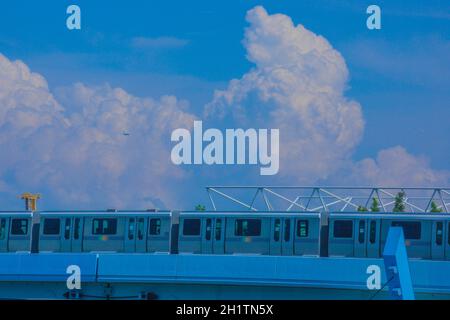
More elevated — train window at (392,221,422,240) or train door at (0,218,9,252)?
train window at (392,221,422,240)

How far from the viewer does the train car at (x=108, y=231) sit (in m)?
39.9

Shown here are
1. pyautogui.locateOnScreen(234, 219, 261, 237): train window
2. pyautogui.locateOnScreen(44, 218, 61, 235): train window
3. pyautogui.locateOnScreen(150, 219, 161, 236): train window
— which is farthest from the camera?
pyautogui.locateOnScreen(44, 218, 61, 235): train window

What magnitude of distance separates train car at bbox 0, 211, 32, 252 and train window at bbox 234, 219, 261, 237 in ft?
28.1

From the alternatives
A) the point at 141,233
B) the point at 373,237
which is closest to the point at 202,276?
the point at 141,233

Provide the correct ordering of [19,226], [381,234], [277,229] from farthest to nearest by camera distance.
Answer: [19,226]
[277,229]
[381,234]

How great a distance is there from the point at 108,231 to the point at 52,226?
2.38 m

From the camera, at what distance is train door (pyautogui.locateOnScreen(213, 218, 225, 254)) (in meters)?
39.2

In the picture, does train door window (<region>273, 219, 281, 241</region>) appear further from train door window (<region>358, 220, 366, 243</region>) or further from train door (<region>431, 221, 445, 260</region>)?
train door (<region>431, 221, 445, 260</region>)

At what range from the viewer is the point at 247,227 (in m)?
39.1

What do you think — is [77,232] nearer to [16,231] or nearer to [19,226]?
[19,226]

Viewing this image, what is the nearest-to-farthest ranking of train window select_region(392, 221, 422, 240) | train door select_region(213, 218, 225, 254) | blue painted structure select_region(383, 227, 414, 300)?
blue painted structure select_region(383, 227, 414, 300), train window select_region(392, 221, 422, 240), train door select_region(213, 218, 225, 254)

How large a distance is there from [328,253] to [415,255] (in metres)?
3.19

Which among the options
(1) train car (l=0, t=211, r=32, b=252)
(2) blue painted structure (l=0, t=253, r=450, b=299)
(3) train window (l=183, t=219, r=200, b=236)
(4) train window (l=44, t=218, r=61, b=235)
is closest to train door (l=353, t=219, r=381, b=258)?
(2) blue painted structure (l=0, t=253, r=450, b=299)
